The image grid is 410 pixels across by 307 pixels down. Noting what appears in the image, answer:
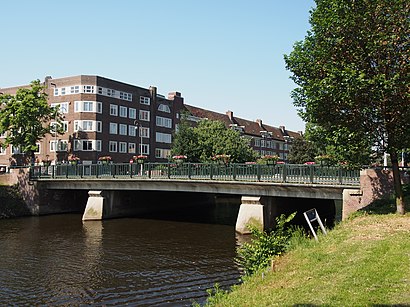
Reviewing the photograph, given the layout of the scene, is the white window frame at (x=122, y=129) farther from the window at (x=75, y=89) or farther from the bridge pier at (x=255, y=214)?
the bridge pier at (x=255, y=214)

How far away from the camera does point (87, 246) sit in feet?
78.2

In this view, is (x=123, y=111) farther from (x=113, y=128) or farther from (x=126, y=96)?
(x=113, y=128)

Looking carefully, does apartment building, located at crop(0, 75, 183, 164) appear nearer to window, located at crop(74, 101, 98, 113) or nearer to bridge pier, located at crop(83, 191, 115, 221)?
window, located at crop(74, 101, 98, 113)

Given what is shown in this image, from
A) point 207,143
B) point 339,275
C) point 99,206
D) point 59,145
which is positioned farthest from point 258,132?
point 339,275

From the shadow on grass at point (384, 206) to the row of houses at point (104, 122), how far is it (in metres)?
37.1

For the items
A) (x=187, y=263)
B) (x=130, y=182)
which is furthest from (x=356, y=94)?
(x=130, y=182)

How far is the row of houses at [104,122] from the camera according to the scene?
59406 millimetres

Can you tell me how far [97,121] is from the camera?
197 feet

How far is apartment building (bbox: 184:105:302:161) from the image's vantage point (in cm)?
9481

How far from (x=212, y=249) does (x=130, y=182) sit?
516 inches

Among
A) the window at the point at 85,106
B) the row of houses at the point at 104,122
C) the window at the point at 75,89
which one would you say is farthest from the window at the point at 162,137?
the window at the point at 75,89

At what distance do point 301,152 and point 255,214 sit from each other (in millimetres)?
42443

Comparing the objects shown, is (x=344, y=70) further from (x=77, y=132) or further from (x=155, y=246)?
(x=77, y=132)

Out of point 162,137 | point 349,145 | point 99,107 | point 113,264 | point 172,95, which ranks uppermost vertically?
point 172,95
